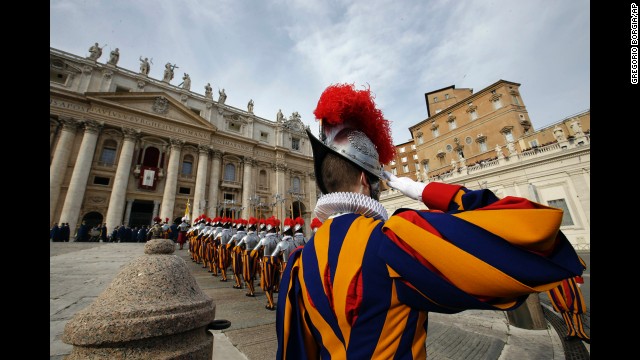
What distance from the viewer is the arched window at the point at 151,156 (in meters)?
22.4

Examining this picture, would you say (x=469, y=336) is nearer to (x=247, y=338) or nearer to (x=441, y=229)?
(x=247, y=338)

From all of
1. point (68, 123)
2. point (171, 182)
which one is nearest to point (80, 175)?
point (68, 123)

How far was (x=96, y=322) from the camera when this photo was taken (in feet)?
4.06

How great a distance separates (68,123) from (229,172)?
43.5 feet

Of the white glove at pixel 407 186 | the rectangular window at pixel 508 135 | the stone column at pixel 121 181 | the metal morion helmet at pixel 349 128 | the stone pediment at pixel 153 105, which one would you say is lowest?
the white glove at pixel 407 186

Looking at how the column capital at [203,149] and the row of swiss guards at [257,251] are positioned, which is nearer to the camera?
the row of swiss guards at [257,251]

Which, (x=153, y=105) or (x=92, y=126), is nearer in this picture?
(x=92, y=126)

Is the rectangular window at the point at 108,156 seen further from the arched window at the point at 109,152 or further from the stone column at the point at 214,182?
the stone column at the point at 214,182

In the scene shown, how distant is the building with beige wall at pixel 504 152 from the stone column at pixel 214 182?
1729 centimetres

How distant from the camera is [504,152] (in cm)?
2488

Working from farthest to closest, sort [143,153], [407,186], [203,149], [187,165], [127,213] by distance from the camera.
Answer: [203,149]
[187,165]
[143,153]
[127,213]
[407,186]

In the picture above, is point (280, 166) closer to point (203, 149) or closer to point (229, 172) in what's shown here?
point (229, 172)

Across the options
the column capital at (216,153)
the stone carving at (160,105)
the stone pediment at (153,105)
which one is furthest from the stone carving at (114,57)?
the column capital at (216,153)
